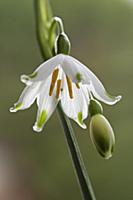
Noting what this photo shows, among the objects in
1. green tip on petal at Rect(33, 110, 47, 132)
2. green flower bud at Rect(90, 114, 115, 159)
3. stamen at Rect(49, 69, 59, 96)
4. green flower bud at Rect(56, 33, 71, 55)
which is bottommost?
green flower bud at Rect(90, 114, 115, 159)

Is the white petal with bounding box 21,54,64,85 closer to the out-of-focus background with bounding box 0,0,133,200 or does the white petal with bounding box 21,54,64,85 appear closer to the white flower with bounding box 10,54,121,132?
the white flower with bounding box 10,54,121,132

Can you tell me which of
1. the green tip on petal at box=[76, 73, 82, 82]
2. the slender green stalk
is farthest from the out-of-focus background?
the green tip on petal at box=[76, 73, 82, 82]

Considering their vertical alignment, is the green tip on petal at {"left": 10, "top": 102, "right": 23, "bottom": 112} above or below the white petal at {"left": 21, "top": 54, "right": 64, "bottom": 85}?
below

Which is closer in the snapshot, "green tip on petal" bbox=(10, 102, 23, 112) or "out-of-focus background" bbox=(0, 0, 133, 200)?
"green tip on petal" bbox=(10, 102, 23, 112)

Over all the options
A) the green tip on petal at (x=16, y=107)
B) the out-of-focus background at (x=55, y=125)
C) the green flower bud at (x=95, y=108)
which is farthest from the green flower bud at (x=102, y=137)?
the out-of-focus background at (x=55, y=125)

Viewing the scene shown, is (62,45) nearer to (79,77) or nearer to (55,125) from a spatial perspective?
(79,77)

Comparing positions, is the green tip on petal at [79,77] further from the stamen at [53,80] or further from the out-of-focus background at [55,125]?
the out-of-focus background at [55,125]
